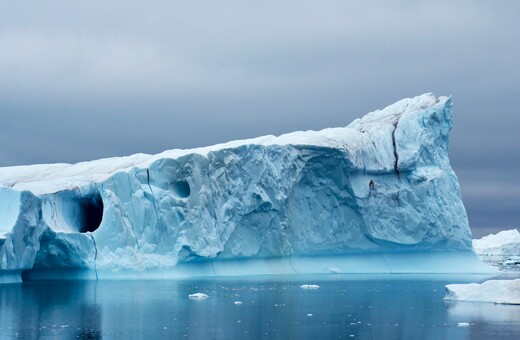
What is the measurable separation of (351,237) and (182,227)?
593cm

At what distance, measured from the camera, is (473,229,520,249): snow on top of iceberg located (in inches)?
2065

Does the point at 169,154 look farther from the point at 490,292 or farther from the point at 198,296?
the point at 490,292

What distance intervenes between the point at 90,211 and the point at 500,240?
34552 mm

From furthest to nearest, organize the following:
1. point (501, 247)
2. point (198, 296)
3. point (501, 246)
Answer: point (501, 246) < point (501, 247) < point (198, 296)

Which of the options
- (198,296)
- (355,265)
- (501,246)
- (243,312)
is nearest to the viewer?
(243,312)

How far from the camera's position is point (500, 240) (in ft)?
178

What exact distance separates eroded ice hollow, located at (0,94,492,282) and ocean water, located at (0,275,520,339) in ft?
4.33

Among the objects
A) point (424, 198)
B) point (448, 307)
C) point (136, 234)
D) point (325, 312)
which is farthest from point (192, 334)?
point (424, 198)

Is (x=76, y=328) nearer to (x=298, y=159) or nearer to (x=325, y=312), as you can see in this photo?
(x=325, y=312)

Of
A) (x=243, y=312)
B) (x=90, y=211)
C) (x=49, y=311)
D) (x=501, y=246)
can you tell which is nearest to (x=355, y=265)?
(x=90, y=211)

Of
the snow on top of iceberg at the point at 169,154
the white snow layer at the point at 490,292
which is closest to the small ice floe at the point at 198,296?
the white snow layer at the point at 490,292

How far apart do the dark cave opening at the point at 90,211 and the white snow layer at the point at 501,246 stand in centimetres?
3046

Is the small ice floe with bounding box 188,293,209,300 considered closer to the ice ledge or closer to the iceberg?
the ice ledge

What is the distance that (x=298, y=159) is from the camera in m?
26.5
